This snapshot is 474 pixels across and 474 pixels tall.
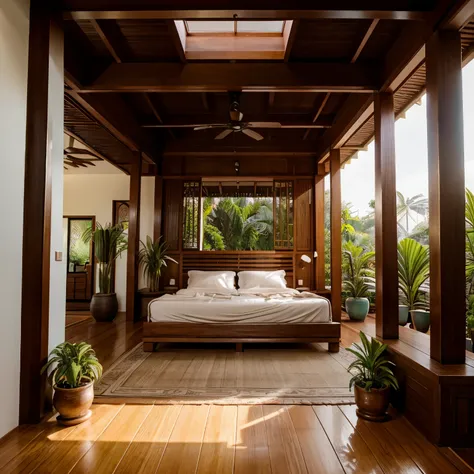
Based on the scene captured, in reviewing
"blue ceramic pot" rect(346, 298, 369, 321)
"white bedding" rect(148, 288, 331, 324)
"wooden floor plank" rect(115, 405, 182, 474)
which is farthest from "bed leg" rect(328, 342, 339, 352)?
"wooden floor plank" rect(115, 405, 182, 474)

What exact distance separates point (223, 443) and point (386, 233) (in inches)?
92.5

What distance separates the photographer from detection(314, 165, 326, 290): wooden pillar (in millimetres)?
6965

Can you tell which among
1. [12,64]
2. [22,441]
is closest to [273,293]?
[22,441]

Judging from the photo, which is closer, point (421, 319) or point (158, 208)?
point (421, 319)

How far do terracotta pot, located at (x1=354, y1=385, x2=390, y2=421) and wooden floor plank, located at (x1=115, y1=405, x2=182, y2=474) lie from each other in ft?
4.44

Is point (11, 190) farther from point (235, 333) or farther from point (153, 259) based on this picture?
point (153, 259)

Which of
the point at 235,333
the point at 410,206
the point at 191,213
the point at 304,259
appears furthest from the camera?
the point at 410,206

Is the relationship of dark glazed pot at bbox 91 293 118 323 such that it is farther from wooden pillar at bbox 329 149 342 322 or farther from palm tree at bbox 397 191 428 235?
palm tree at bbox 397 191 428 235

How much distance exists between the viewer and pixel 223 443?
89.0 inches

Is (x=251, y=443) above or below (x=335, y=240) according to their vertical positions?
below

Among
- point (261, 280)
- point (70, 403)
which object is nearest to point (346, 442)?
point (70, 403)

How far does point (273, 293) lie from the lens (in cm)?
548

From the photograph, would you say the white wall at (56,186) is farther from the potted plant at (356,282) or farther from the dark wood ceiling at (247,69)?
the potted plant at (356,282)

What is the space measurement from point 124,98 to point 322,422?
15.1 feet
